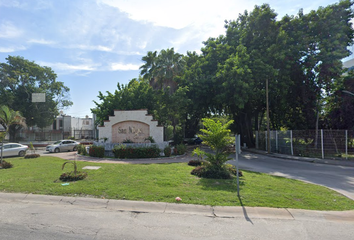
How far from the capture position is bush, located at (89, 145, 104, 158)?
57.1ft

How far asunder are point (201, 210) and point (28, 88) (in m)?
41.4

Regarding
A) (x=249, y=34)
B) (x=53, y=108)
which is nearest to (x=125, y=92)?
(x=249, y=34)

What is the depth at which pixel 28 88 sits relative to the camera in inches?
1460

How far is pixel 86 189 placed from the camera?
711cm

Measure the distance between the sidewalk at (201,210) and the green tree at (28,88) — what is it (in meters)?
36.5

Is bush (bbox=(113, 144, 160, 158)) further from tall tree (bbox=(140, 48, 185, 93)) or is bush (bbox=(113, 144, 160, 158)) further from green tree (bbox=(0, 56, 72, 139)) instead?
green tree (bbox=(0, 56, 72, 139))

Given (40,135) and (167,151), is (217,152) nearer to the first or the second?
(167,151)

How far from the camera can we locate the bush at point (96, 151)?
1740cm

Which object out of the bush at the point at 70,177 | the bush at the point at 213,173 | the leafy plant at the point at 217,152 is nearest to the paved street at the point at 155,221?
the bush at the point at 70,177

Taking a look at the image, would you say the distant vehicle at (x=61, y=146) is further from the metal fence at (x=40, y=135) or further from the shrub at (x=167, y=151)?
the metal fence at (x=40, y=135)

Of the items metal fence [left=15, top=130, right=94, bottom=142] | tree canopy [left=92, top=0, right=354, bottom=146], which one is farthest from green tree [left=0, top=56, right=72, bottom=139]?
tree canopy [left=92, top=0, right=354, bottom=146]

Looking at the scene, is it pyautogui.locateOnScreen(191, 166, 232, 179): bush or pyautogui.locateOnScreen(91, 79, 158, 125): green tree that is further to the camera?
pyautogui.locateOnScreen(91, 79, 158, 125): green tree

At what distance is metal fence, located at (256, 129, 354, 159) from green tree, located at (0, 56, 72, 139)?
123 ft

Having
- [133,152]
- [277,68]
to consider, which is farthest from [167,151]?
[277,68]
